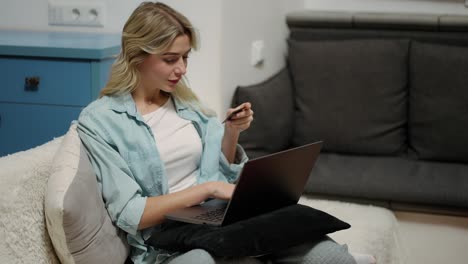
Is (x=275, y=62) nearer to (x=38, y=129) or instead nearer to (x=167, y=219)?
(x=38, y=129)

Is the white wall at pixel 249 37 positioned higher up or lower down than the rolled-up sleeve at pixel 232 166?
higher up

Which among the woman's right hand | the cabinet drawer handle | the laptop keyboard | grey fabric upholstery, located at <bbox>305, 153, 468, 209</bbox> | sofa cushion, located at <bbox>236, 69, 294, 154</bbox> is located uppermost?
the cabinet drawer handle

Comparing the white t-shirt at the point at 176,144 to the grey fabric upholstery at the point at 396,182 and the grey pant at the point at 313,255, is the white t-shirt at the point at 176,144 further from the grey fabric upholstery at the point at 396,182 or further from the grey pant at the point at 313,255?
the grey fabric upholstery at the point at 396,182

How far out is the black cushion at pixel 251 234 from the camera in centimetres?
159

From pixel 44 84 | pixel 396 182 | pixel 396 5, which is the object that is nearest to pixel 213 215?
pixel 44 84

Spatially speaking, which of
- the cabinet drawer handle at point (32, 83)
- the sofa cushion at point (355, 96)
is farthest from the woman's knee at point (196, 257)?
the sofa cushion at point (355, 96)

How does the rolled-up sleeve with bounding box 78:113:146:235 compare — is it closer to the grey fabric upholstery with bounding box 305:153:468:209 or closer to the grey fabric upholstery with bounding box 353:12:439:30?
the grey fabric upholstery with bounding box 305:153:468:209

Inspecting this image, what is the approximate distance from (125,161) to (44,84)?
590 mm

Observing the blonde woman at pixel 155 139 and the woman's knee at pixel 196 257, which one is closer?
the woman's knee at pixel 196 257

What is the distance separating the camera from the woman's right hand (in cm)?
173

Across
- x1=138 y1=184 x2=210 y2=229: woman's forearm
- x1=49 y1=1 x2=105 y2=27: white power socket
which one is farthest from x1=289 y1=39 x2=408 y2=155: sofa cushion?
x1=138 y1=184 x2=210 y2=229: woman's forearm

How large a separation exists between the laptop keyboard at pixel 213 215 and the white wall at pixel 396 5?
184 centimetres

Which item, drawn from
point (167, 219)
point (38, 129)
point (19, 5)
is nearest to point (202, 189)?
point (167, 219)

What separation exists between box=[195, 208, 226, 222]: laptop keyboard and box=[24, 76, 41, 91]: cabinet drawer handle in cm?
78
